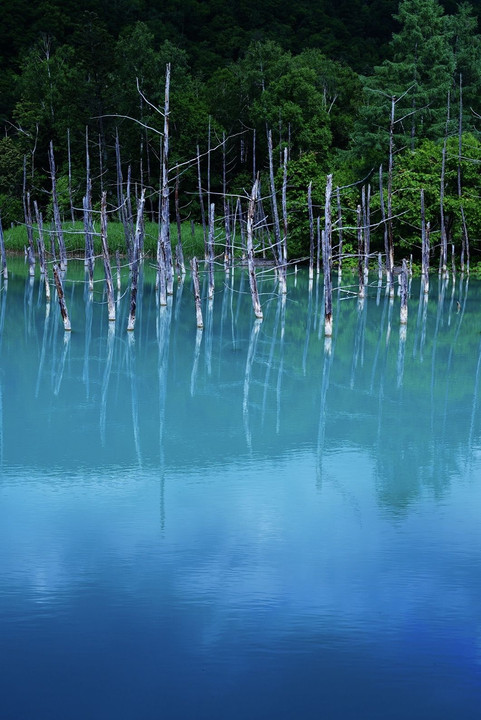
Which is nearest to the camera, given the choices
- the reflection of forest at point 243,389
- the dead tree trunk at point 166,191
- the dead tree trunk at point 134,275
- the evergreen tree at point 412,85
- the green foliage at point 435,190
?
the reflection of forest at point 243,389

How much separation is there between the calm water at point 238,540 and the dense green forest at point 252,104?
19.2m

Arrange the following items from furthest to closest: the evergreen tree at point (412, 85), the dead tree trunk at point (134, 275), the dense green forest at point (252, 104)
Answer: the evergreen tree at point (412, 85)
the dense green forest at point (252, 104)
the dead tree trunk at point (134, 275)

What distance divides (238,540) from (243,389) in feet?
25.0

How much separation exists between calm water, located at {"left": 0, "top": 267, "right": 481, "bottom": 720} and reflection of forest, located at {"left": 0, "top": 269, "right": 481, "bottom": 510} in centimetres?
7

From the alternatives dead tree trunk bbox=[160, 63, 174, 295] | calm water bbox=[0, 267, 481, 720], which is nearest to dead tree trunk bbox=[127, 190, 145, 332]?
dead tree trunk bbox=[160, 63, 174, 295]

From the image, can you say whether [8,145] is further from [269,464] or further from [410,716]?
[410,716]

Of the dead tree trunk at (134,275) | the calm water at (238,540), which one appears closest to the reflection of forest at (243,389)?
the calm water at (238,540)

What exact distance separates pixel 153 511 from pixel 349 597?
274 cm

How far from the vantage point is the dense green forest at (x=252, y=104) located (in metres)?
40.0

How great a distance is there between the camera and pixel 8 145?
2143 inches

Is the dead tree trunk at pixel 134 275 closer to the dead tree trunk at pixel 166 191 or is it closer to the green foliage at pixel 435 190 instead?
the dead tree trunk at pixel 166 191

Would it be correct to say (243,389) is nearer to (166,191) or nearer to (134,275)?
(134,275)

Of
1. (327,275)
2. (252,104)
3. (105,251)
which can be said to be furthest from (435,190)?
(105,251)

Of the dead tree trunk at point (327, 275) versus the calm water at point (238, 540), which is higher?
the dead tree trunk at point (327, 275)
